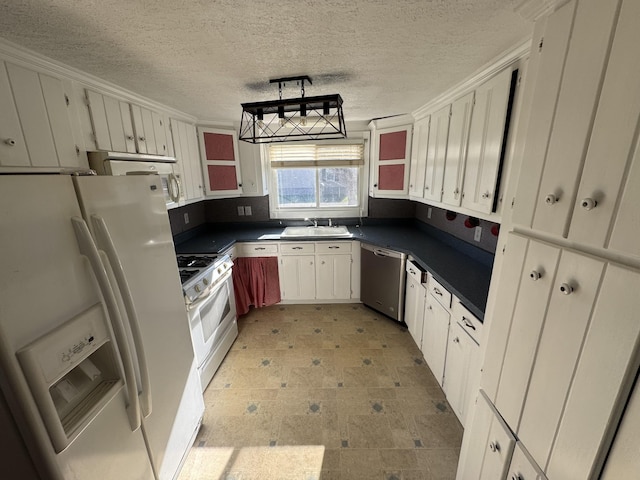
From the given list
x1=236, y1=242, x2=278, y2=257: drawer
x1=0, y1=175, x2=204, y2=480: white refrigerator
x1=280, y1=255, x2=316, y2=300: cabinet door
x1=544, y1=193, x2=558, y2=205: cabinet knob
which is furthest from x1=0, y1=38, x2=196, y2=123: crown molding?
x1=544, y1=193, x2=558, y2=205: cabinet knob

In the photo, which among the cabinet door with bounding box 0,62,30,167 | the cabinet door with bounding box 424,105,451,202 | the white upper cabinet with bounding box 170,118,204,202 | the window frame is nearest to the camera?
the cabinet door with bounding box 0,62,30,167

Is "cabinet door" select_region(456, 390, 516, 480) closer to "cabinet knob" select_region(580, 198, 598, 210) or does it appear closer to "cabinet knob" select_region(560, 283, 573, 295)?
"cabinet knob" select_region(560, 283, 573, 295)

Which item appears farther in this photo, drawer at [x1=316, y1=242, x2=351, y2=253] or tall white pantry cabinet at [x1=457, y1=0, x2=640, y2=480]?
drawer at [x1=316, y1=242, x2=351, y2=253]

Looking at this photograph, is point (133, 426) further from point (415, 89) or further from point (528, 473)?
point (415, 89)

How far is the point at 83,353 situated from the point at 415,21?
1835 mm

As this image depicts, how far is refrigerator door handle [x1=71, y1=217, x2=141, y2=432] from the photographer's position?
0.85 m

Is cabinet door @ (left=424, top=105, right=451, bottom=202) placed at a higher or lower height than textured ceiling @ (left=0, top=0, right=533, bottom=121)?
lower

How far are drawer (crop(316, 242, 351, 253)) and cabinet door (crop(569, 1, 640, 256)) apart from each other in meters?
2.55

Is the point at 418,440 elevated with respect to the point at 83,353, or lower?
lower

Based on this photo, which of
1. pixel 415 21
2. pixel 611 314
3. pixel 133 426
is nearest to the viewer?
pixel 611 314

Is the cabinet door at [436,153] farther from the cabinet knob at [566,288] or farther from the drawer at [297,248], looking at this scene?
the cabinet knob at [566,288]

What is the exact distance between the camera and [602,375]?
65cm

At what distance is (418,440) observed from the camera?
5.62 ft

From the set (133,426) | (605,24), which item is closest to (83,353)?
(133,426)
